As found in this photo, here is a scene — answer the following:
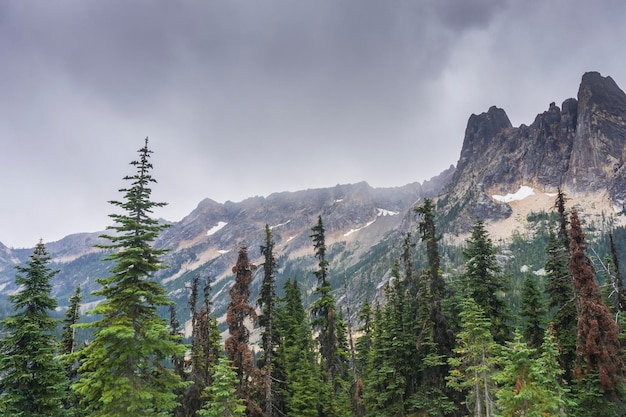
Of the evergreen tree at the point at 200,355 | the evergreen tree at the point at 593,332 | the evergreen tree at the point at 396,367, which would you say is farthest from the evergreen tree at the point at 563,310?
the evergreen tree at the point at 200,355

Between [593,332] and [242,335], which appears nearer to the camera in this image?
[593,332]

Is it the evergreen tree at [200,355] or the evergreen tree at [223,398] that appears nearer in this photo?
the evergreen tree at [223,398]

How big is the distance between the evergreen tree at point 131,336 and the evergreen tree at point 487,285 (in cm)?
2249

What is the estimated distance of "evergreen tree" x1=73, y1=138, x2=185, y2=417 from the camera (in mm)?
14297

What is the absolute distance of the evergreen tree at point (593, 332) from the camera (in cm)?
2248

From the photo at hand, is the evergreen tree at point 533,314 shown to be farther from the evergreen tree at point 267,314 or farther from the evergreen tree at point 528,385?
the evergreen tree at point 267,314

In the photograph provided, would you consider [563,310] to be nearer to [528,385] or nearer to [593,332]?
[593,332]

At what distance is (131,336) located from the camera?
47.2 feet

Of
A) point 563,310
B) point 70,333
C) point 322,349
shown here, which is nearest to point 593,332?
point 563,310

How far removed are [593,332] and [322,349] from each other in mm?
21522

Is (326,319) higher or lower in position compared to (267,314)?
lower

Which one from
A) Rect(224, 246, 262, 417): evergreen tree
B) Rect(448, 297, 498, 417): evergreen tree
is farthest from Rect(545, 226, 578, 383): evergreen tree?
Rect(224, 246, 262, 417): evergreen tree

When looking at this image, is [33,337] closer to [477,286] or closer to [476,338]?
[476,338]

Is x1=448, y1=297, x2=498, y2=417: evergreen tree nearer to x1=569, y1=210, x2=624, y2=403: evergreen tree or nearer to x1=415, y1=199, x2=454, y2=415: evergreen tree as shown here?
x1=415, y1=199, x2=454, y2=415: evergreen tree
